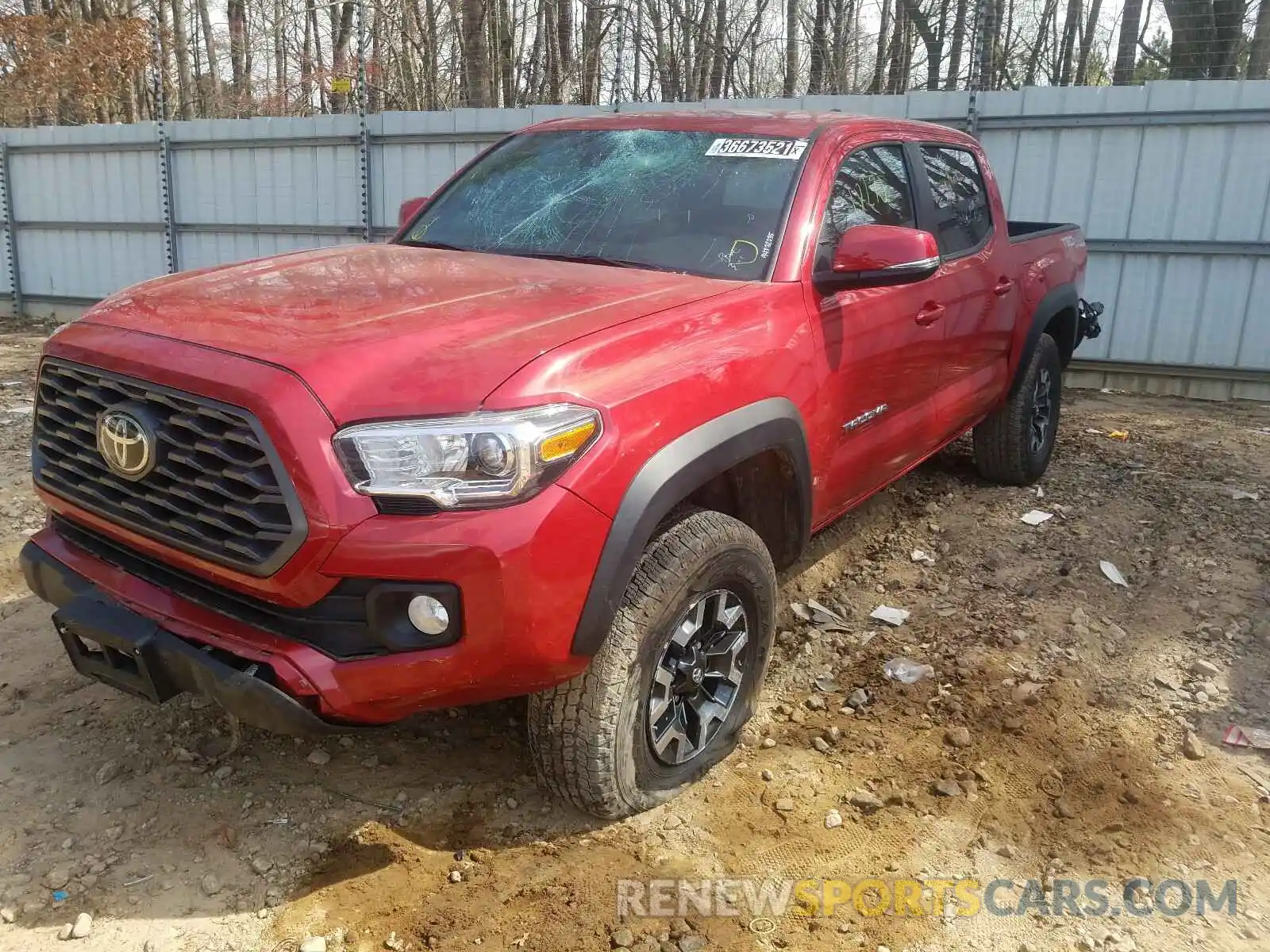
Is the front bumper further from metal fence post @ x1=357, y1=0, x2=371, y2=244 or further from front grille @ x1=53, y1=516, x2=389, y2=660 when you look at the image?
metal fence post @ x1=357, y1=0, x2=371, y2=244

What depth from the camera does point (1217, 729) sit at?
3.35m

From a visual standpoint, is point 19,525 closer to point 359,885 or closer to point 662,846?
point 359,885

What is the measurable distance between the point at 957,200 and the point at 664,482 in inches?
107

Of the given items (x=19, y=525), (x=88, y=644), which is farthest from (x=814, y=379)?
(x=19, y=525)

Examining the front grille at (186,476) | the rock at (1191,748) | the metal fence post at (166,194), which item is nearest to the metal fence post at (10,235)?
the metal fence post at (166,194)

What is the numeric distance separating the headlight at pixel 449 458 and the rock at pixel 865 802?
145cm

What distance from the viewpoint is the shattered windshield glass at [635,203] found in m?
3.27

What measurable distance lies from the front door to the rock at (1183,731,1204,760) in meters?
1.32

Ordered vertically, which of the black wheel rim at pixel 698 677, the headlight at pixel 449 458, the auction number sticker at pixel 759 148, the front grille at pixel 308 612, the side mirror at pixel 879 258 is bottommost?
the black wheel rim at pixel 698 677

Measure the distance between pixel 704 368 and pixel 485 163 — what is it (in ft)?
6.28

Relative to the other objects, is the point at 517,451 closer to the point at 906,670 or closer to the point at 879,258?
the point at 879,258

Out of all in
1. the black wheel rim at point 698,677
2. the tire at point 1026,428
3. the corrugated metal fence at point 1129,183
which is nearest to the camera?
the black wheel rim at point 698,677

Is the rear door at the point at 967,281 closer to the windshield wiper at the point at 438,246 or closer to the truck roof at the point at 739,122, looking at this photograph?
the truck roof at the point at 739,122

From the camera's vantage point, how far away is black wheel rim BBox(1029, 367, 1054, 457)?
17.7ft
